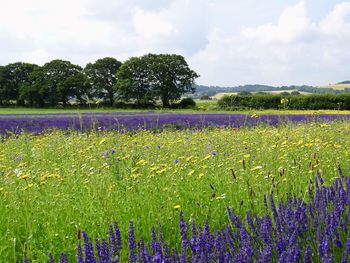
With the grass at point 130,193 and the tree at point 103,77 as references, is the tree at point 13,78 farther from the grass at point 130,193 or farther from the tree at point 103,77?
the grass at point 130,193

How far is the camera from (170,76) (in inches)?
2093

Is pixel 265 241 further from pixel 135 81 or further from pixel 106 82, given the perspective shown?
pixel 106 82

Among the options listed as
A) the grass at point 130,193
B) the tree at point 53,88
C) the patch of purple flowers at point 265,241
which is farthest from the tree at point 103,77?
the patch of purple flowers at point 265,241

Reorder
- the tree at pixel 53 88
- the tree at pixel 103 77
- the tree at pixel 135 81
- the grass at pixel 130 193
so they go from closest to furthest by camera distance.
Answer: the grass at pixel 130 193
the tree at pixel 135 81
the tree at pixel 53 88
the tree at pixel 103 77

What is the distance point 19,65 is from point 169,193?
204ft

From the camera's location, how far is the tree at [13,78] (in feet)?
187

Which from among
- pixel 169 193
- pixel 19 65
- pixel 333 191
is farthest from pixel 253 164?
pixel 19 65

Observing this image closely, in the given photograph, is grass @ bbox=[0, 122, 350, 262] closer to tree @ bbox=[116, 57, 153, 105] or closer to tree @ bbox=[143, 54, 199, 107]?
tree @ bbox=[116, 57, 153, 105]

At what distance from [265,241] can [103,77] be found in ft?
184

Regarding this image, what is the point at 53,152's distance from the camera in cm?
648

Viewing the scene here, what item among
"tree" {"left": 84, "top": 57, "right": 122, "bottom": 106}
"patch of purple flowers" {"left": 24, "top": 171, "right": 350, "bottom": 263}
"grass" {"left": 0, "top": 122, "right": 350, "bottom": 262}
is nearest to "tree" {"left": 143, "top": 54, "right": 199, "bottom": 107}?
"tree" {"left": 84, "top": 57, "right": 122, "bottom": 106}

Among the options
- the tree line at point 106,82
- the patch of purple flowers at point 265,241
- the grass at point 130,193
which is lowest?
the grass at point 130,193

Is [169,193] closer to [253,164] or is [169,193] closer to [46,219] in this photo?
[46,219]

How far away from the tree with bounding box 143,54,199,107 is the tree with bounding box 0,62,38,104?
17.7 m
